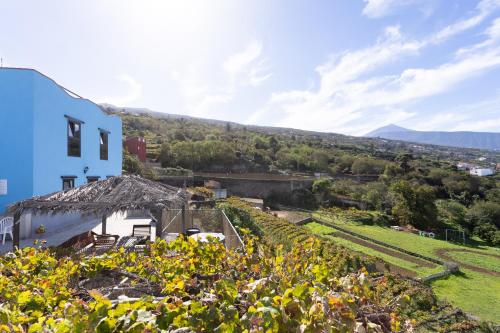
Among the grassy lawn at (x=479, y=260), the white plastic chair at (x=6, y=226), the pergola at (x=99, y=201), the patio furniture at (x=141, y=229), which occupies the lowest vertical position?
the grassy lawn at (x=479, y=260)

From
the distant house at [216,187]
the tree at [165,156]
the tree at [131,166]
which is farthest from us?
the tree at [165,156]

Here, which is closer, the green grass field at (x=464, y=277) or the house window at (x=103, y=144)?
the green grass field at (x=464, y=277)

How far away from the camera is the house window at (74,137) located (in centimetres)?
1477

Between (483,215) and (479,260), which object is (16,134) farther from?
(483,215)

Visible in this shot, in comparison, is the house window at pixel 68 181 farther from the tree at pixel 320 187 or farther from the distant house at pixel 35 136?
the tree at pixel 320 187

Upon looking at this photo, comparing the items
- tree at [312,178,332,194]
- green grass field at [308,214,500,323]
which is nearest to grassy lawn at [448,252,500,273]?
green grass field at [308,214,500,323]

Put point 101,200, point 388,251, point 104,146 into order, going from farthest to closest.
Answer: point 388,251
point 104,146
point 101,200

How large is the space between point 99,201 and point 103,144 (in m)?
11.5

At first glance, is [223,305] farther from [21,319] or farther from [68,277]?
[68,277]

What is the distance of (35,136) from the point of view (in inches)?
465

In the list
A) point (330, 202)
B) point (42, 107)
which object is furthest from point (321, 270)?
point (330, 202)

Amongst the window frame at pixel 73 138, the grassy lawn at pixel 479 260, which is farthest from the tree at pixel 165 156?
the grassy lawn at pixel 479 260

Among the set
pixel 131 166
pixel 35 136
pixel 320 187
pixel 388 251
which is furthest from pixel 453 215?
pixel 35 136

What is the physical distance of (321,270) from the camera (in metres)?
2.13
